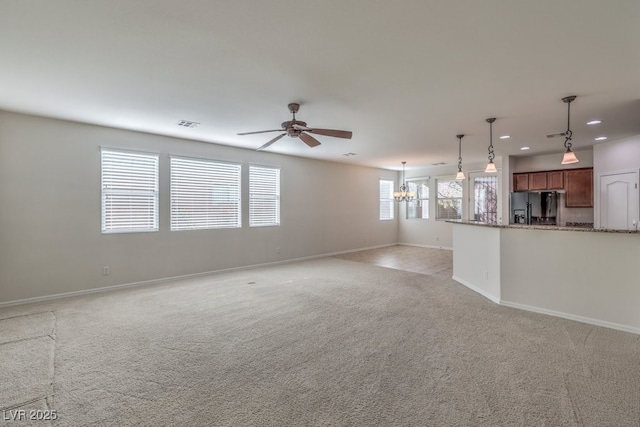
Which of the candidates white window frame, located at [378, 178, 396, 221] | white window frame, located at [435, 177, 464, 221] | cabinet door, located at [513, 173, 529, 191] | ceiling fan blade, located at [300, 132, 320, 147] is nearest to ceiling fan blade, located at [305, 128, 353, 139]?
ceiling fan blade, located at [300, 132, 320, 147]

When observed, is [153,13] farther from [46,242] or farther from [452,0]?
[46,242]

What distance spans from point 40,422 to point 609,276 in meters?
5.43

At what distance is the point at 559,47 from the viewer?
7.81 feet

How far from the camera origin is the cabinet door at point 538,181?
22.9 ft

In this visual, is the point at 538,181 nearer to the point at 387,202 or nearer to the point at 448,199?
the point at 448,199

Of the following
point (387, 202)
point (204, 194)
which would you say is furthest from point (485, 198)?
point (204, 194)

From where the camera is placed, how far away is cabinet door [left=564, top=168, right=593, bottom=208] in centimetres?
630

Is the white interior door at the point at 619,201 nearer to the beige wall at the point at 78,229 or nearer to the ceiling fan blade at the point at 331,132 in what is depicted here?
the ceiling fan blade at the point at 331,132

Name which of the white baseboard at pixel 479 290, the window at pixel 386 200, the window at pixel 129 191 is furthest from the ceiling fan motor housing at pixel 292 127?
the window at pixel 386 200

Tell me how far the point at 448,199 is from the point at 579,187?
3358mm

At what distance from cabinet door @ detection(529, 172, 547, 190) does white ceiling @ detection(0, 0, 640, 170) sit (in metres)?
2.60

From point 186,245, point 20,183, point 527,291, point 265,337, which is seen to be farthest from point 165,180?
point 527,291

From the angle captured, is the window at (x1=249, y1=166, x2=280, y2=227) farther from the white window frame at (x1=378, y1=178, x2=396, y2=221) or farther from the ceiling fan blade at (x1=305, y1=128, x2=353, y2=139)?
the white window frame at (x1=378, y1=178, x2=396, y2=221)

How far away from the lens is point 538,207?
22.2 feet
